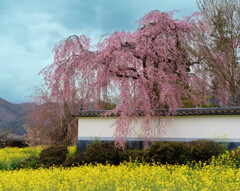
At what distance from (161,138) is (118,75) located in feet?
11.8

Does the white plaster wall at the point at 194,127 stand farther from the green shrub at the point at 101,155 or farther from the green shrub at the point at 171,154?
the green shrub at the point at 171,154

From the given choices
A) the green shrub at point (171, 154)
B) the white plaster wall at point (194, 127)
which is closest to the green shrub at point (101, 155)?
the white plaster wall at point (194, 127)

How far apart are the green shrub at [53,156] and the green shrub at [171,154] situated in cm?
401

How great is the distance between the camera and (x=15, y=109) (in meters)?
42.3

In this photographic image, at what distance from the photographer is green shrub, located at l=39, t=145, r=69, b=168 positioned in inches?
504

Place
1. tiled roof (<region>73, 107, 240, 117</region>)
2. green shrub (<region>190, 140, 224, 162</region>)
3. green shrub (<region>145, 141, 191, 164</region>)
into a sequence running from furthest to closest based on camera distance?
tiled roof (<region>73, 107, 240, 117</region>) → green shrub (<region>145, 141, 191, 164</region>) → green shrub (<region>190, 140, 224, 162</region>)

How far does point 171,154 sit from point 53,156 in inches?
212

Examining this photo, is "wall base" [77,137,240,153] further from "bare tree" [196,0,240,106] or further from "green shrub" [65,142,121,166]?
"bare tree" [196,0,240,106]

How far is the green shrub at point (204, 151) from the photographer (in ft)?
36.5

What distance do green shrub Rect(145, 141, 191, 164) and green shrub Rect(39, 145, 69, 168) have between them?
4010 mm

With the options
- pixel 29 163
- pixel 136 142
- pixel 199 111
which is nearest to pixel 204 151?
pixel 199 111

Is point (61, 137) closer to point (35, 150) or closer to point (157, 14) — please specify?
point (35, 150)

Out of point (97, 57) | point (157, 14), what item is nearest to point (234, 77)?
point (157, 14)

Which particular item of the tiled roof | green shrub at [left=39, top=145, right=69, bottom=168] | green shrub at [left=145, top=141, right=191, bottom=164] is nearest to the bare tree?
the tiled roof
